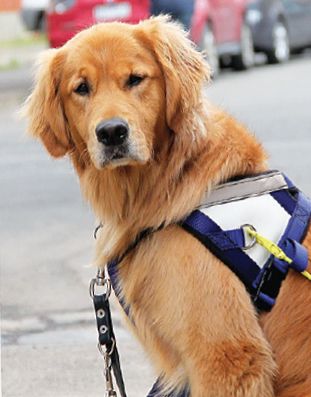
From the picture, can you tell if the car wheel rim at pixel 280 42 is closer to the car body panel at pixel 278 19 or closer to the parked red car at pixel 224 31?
the car body panel at pixel 278 19

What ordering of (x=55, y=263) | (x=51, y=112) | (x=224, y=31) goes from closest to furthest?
(x=51, y=112)
(x=55, y=263)
(x=224, y=31)

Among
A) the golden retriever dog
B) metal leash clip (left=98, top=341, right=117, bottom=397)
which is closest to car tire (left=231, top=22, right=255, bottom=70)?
the golden retriever dog

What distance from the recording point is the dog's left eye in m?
2.72

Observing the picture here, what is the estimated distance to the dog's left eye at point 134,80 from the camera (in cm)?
272

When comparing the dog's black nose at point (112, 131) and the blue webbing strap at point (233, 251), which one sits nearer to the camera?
the blue webbing strap at point (233, 251)

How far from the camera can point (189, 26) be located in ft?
36.3

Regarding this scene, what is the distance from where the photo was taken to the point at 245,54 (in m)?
13.4

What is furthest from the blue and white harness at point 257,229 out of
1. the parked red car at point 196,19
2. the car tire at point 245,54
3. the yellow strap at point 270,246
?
the car tire at point 245,54

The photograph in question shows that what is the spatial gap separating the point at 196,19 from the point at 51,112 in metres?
8.86

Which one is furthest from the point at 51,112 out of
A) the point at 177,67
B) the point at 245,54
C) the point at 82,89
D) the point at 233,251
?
the point at 245,54

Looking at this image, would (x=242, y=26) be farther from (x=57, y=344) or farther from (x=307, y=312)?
(x=307, y=312)

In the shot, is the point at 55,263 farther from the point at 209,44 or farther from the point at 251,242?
the point at 209,44

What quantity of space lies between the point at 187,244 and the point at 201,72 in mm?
756

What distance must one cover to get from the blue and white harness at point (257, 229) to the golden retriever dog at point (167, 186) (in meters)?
0.04
